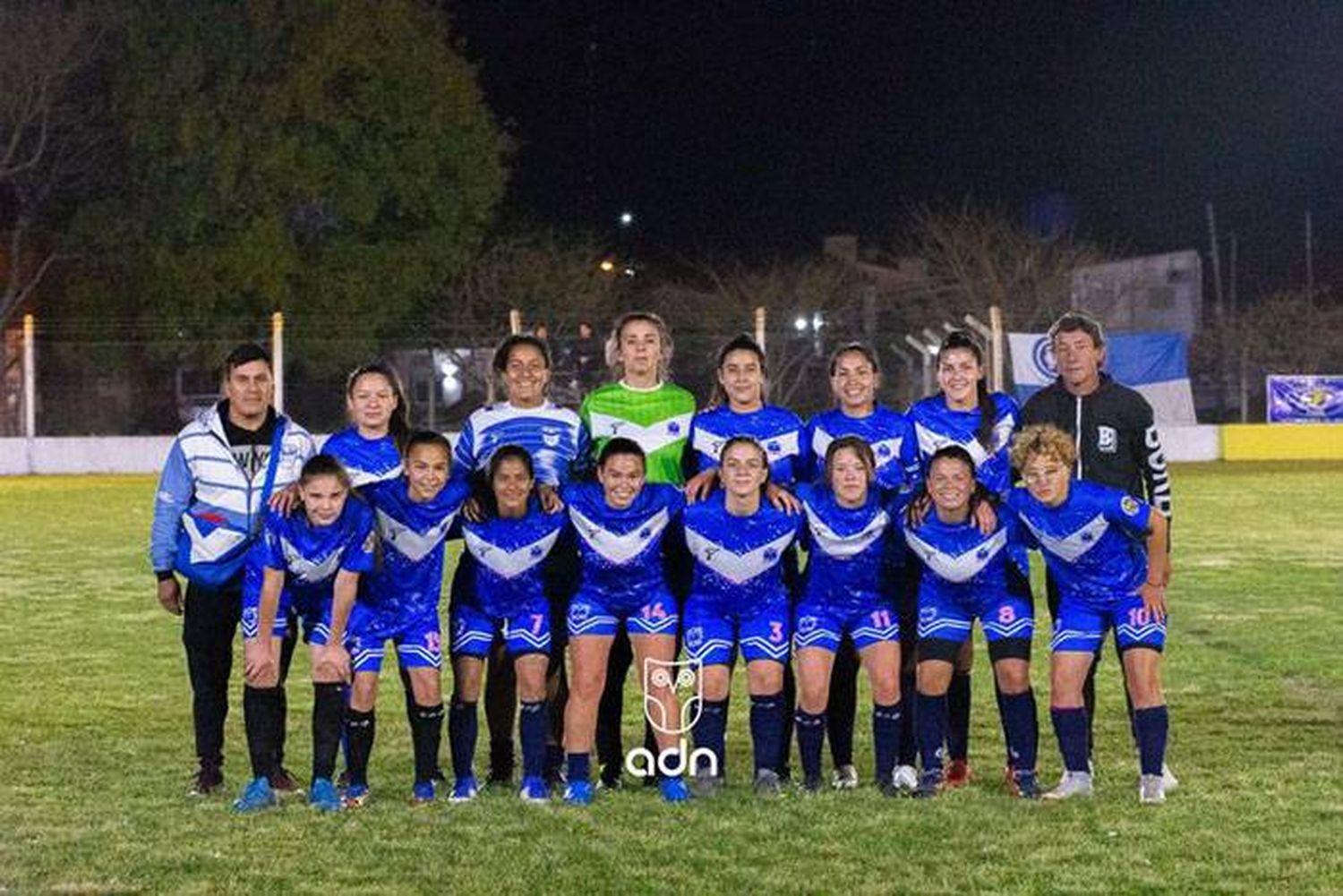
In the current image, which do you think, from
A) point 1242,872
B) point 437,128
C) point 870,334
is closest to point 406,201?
point 437,128

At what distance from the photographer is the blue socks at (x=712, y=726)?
5941 millimetres

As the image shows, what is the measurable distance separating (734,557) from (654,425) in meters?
0.62

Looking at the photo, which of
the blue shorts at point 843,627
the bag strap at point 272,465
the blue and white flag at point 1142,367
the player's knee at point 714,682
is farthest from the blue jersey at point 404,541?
the blue and white flag at point 1142,367

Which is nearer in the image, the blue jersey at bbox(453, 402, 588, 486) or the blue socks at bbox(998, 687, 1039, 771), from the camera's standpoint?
the blue socks at bbox(998, 687, 1039, 771)

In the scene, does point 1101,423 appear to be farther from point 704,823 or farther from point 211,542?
point 211,542

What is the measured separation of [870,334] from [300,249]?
12.1 meters

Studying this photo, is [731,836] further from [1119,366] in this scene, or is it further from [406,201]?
[406,201]

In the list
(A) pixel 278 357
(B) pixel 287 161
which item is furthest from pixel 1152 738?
(B) pixel 287 161

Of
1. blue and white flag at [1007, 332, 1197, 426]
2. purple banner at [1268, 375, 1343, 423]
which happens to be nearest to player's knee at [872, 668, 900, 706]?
blue and white flag at [1007, 332, 1197, 426]

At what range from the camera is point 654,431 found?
246 inches

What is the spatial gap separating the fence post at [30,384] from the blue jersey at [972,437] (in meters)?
23.2

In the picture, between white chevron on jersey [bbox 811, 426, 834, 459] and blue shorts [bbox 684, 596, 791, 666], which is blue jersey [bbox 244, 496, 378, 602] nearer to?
blue shorts [bbox 684, 596, 791, 666]

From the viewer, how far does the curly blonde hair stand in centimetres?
572

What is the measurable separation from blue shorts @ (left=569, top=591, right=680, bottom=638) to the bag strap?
43.3 inches
